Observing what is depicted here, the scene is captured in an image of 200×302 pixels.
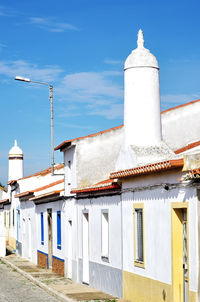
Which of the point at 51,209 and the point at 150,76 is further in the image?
the point at 51,209

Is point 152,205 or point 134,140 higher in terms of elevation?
point 134,140

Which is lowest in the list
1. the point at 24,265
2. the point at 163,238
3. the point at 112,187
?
the point at 24,265

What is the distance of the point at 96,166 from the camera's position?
21.2m

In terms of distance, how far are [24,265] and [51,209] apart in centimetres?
406

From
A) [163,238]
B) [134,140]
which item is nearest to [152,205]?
[163,238]

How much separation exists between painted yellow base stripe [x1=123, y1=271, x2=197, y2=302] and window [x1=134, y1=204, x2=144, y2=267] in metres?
0.41

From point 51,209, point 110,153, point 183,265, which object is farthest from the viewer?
point 51,209

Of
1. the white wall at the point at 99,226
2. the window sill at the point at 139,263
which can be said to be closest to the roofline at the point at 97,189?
the white wall at the point at 99,226

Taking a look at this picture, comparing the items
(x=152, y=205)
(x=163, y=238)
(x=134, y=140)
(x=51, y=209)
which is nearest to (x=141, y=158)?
(x=134, y=140)

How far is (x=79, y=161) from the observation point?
818 inches

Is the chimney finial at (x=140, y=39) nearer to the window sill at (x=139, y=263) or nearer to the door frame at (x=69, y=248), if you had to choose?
the window sill at (x=139, y=263)

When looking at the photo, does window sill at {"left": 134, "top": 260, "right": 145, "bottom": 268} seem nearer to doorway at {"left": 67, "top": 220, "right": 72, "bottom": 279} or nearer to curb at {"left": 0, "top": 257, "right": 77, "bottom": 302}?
curb at {"left": 0, "top": 257, "right": 77, "bottom": 302}

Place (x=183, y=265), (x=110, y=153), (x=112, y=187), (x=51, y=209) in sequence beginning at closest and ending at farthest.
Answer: (x=183, y=265) → (x=112, y=187) → (x=110, y=153) → (x=51, y=209)

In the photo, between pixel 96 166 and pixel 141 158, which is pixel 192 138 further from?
pixel 141 158
